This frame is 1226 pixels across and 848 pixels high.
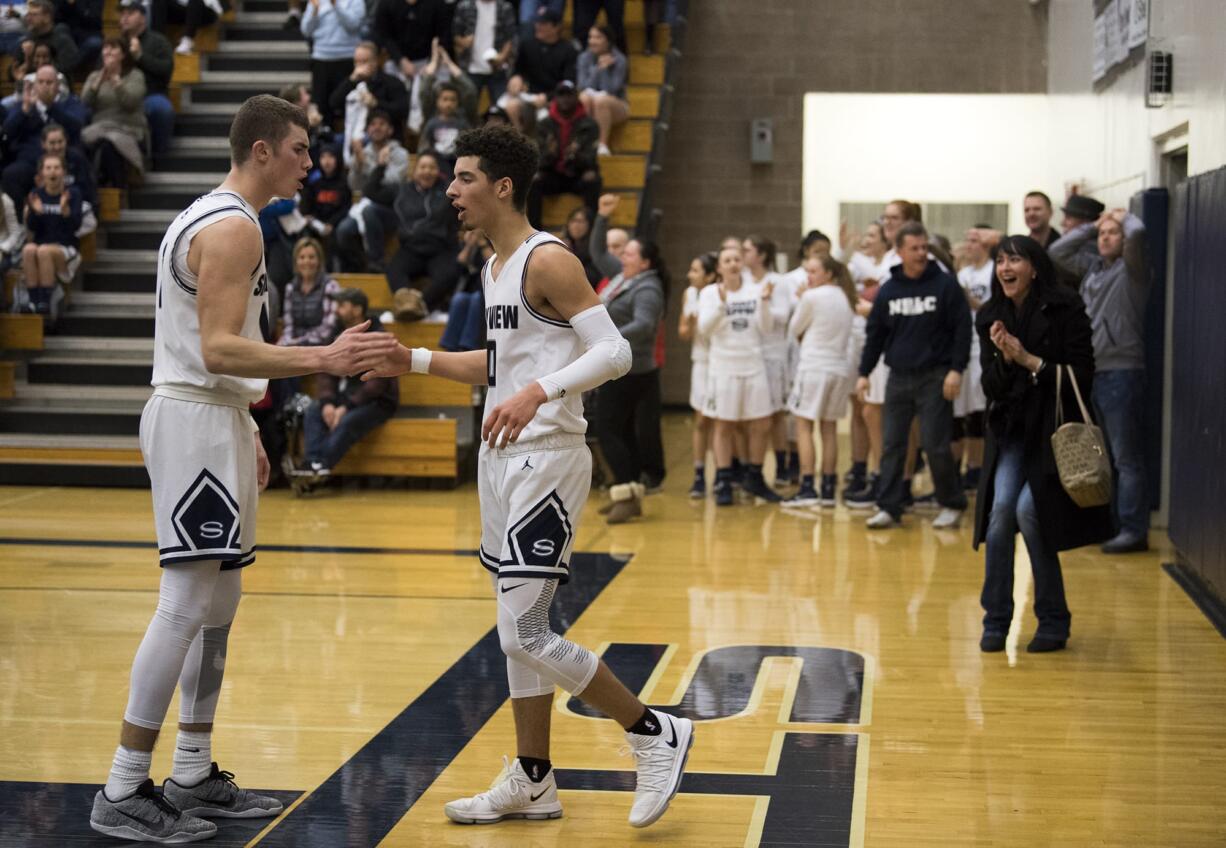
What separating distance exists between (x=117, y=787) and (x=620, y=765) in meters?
1.55

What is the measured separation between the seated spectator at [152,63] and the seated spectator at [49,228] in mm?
2035

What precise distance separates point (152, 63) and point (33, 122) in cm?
152

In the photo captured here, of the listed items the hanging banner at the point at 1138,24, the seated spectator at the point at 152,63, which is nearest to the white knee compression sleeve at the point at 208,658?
the hanging banner at the point at 1138,24

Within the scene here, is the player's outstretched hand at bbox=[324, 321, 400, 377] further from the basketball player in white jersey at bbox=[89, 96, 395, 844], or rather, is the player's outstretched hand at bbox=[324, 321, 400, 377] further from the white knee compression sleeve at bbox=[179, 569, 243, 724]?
the white knee compression sleeve at bbox=[179, 569, 243, 724]

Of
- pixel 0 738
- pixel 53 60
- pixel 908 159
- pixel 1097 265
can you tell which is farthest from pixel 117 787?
pixel 908 159

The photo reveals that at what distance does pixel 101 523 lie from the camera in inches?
370

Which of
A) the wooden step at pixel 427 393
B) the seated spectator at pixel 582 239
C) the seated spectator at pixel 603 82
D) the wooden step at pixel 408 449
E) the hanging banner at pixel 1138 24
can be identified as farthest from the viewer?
the seated spectator at pixel 603 82

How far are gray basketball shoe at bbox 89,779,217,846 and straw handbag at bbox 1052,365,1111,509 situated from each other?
3428 millimetres

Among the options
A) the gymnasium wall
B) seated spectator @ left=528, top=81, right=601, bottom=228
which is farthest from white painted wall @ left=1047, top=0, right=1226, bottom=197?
seated spectator @ left=528, top=81, right=601, bottom=228

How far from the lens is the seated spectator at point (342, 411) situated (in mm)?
10555

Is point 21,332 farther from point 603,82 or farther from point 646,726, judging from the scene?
point 646,726

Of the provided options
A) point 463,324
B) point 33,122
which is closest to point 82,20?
point 33,122

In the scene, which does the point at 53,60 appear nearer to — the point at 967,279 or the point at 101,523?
the point at 101,523

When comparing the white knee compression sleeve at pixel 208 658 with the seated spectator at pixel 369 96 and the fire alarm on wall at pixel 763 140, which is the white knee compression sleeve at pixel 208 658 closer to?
the seated spectator at pixel 369 96
